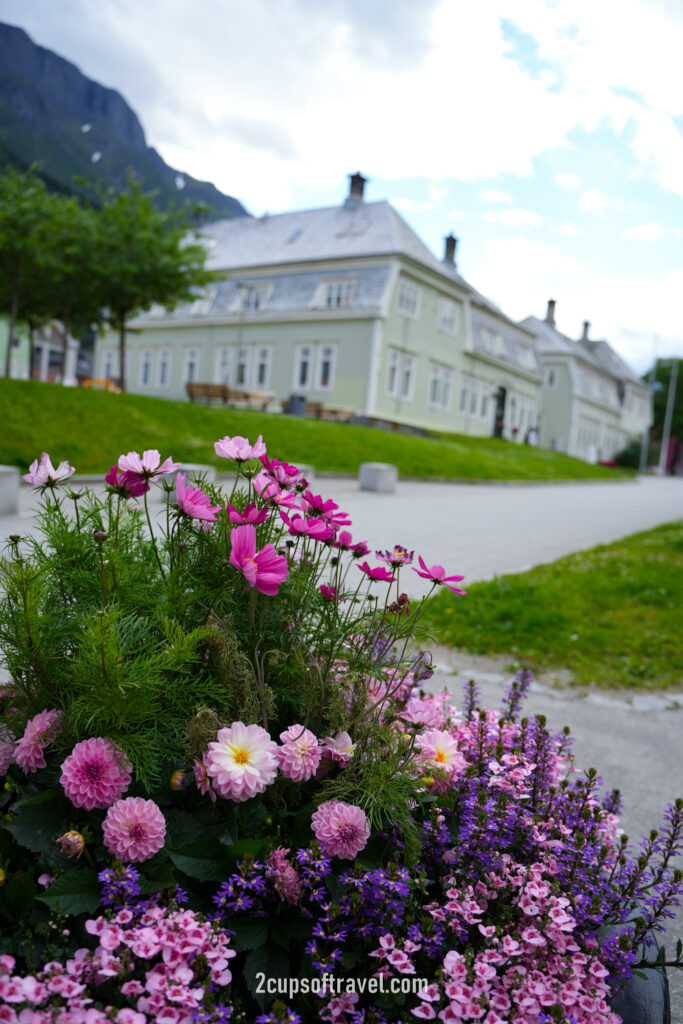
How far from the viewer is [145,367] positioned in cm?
4422

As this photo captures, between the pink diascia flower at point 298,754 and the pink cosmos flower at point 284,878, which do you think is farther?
the pink diascia flower at point 298,754

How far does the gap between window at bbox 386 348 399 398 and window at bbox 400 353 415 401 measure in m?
0.48

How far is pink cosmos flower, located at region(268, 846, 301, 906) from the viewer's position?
1681 millimetres

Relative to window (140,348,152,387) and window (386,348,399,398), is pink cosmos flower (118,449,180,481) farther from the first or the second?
window (140,348,152,387)

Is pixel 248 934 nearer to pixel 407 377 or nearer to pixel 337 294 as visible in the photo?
pixel 337 294

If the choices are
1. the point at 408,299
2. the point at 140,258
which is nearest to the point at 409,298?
the point at 408,299

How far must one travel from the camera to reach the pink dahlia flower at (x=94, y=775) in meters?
1.64

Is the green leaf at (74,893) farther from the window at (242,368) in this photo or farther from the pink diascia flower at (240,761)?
the window at (242,368)

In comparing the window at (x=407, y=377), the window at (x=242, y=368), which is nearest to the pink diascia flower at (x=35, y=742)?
the window at (x=407, y=377)

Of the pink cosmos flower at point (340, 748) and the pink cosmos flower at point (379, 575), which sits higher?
the pink cosmos flower at point (379, 575)

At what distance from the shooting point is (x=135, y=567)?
2127mm

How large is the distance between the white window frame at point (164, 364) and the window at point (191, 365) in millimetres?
1254

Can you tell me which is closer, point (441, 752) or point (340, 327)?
point (441, 752)

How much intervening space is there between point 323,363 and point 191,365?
9025 mm
